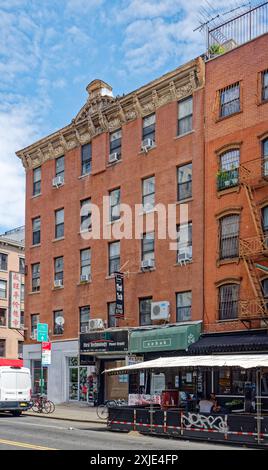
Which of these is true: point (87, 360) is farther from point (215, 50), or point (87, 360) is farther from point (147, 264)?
point (215, 50)

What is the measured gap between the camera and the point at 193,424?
72.6 ft

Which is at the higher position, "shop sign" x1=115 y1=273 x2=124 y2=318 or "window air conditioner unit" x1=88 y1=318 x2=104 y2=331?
"shop sign" x1=115 y1=273 x2=124 y2=318

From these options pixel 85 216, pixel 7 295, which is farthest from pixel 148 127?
pixel 7 295

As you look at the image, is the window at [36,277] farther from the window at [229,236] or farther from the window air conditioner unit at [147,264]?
the window at [229,236]

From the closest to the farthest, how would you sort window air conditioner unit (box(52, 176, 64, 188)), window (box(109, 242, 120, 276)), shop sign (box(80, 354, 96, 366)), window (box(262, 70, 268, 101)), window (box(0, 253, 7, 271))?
window (box(262, 70, 268, 101))
window (box(109, 242, 120, 276))
shop sign (box(80, 354, 96, 366))
window air conditioner unit (box(52, 176, 64, 188))
window (box(0, 253, 7, 271))

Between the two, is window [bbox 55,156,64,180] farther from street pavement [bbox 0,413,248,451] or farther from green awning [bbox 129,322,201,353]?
street pavement [bbox 0,413,248,451]

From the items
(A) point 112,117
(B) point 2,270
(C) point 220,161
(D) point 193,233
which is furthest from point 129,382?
(B) point 2,270

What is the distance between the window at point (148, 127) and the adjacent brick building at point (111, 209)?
6 centimetres

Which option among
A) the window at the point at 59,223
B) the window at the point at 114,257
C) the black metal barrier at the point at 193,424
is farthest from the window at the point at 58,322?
the black metal barrier at the point at 193,424

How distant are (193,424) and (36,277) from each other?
24.9m

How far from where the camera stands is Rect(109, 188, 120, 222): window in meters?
38.4

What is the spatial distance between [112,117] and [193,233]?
10247 mm

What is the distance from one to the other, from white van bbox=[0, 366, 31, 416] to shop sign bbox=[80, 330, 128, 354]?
5618mm

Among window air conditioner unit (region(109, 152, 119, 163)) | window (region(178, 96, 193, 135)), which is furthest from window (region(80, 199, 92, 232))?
window (region(178, 96, 193, 135))
